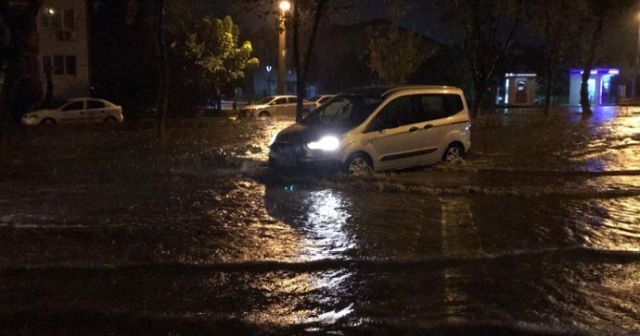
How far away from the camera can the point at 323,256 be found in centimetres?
737

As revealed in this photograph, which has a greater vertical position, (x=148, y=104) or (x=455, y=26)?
(x=455, y=26)

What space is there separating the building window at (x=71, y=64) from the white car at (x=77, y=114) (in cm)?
1148

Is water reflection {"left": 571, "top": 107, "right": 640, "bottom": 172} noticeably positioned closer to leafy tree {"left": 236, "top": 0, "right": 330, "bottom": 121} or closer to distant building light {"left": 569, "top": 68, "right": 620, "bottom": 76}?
leafy tree {"left": 236, "top": 0, "right": 330, "bottom": 121}

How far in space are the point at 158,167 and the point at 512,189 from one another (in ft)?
23.5

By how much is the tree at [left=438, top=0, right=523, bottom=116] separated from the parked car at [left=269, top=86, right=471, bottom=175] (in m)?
18.1

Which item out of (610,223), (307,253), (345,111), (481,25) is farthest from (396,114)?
(481,25)

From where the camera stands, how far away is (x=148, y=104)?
42000 millimetres

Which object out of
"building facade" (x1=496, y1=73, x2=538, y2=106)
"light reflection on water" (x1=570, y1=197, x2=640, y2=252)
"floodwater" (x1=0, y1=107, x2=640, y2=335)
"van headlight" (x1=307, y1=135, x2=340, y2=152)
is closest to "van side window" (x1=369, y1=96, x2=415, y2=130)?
"van headlight" (x1=307, y1=135, x2=340, y2=152)

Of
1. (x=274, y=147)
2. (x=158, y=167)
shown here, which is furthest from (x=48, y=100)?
(x=274, y=147)

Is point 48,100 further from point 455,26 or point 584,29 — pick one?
point 584,29

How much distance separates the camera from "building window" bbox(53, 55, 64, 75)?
41938 mm

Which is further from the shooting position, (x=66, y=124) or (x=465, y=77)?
(x=465, y=77)

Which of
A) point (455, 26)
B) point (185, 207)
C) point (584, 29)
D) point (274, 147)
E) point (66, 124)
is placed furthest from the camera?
point (584, 29)

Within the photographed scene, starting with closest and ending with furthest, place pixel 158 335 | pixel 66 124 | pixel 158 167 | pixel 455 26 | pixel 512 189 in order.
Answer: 1. pixel 158 335
2. pixel 512 189
3. pixel 158 167
4. pixel 66 124
5. pixel 455 26
